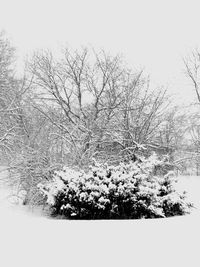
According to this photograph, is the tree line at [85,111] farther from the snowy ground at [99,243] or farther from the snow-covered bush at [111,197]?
the snowy ground at [99,243]

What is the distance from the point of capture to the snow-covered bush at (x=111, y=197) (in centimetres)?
994

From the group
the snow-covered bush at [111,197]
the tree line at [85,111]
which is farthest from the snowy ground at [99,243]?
the tree line at [85,111]

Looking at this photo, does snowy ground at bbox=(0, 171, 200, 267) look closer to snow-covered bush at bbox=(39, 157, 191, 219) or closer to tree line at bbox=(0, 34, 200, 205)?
snow-covered bush at bbox=(39, 157, 191, 219)

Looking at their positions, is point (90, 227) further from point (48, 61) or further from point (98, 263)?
point (48, 61)

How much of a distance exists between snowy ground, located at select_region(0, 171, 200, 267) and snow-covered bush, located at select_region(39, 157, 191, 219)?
236 cm

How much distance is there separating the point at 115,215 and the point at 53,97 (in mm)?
8523

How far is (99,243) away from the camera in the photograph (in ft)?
19.4

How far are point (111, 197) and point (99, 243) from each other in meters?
4.16

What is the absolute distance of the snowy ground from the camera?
5137 millimetres

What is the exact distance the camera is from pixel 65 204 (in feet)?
33.9

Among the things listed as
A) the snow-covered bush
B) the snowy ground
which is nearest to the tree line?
the snow-covered bush

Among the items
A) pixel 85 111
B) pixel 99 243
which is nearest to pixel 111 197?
pixel 99 243

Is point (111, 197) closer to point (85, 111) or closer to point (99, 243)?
point (99, 243)

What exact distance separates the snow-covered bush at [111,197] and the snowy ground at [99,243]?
236 centimetres
